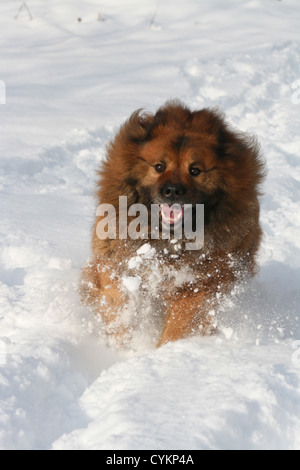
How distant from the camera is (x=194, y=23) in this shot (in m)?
11.5

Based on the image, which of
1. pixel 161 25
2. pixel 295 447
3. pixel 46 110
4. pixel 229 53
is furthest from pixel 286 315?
pixel 161 25

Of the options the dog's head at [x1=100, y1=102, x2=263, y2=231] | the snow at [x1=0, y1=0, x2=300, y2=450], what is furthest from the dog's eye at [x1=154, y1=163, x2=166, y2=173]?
the snow at [x1=0, y1=0, x2=300, y2=450]

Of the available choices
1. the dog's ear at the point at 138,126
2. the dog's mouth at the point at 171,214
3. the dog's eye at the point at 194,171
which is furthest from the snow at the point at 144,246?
the dog's ear at the point at 138,126

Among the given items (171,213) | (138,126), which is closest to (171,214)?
(171,213)

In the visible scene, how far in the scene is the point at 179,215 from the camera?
357cm

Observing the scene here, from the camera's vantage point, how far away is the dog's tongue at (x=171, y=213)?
11.6ft

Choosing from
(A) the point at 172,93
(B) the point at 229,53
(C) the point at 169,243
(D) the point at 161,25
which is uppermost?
(D) the point at 161,25

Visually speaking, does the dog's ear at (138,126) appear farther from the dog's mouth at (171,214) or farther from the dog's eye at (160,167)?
the dog's mouth at (171,214)

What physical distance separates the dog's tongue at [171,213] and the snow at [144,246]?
0.23 meters

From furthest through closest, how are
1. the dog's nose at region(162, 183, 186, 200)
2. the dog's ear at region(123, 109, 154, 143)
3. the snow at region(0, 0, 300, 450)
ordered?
the dog's ear at region(123, 109, 154, 143) → the dog's nose at region(162, 183, 186, 200) → the snow at region(0, 0, 300, 450)

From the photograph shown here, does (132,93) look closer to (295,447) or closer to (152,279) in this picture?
(152,279)

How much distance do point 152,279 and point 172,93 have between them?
5.08 m

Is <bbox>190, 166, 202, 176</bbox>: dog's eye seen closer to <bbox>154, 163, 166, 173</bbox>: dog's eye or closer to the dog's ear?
<bbox>154, 163, 166, 173</bbox>: dog's eye

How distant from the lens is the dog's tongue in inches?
139
